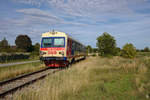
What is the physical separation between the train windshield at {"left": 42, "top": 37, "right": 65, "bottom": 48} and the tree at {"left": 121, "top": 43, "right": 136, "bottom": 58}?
1094 inches

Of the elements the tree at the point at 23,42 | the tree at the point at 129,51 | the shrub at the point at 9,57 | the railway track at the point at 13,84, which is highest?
the tree at the point at 23,42

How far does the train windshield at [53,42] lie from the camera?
517 inches

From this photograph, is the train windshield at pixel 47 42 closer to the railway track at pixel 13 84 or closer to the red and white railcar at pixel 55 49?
the red and white railcar at pixel 55 49

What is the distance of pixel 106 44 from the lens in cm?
3105

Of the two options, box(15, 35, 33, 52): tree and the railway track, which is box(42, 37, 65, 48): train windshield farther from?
box(15, 35, 33, 52): tree

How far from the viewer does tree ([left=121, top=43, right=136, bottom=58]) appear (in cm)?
3662

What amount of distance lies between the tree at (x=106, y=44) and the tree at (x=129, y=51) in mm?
7610

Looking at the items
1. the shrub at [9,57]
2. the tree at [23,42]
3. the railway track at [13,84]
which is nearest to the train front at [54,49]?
the railway track at [13,84]

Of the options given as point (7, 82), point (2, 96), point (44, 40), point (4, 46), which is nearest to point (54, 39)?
point (44, 40)

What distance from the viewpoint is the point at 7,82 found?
7.73 m

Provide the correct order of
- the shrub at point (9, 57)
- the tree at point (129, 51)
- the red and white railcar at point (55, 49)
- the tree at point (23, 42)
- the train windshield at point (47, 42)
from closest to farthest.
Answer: the red and white railcar at point (55, 49), the train windshield at point (47, 42), the shrub at point (9, 57), the tree at point (129, 51), the tree at point (23, 42)

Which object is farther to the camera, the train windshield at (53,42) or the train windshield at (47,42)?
the train windshield at (47,42)

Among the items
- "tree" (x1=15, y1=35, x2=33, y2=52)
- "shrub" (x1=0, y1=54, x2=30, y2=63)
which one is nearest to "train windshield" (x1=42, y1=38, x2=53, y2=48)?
"shrub" (x1=0, y1=54, x2=30, y2=63)

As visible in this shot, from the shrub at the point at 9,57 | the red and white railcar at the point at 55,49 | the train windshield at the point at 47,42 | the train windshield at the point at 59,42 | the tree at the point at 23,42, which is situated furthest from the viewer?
the tree at the point at 23,42
